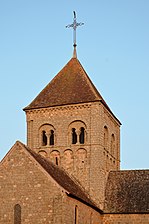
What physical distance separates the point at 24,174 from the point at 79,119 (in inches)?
371

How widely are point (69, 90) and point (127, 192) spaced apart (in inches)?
359

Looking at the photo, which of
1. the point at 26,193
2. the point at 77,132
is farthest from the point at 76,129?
the point at 26,193

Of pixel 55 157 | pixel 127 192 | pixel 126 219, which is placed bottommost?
pixel 126 219

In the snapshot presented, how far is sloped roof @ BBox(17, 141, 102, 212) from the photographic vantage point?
112ft

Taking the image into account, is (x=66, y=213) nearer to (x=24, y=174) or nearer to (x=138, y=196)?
(x=24, y=174)

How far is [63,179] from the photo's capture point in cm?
3631

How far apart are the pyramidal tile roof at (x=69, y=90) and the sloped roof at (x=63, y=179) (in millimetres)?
5998

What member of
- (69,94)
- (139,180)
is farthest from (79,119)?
(139,180)

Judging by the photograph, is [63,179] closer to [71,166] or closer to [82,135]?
[71,166]

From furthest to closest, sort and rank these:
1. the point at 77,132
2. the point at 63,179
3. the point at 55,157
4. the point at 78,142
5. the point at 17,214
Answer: the point at 77,132
the point at 55,157
the point at 78,142
the point at 63,179
the point at 17,214

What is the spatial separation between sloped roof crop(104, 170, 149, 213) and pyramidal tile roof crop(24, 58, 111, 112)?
5810mm

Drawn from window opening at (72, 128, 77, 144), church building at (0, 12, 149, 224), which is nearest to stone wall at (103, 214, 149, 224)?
church building at (0, 12, 149, 224)

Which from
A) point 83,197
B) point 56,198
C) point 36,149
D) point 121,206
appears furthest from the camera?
point 36,149

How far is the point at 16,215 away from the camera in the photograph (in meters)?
33.3
